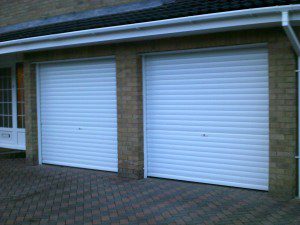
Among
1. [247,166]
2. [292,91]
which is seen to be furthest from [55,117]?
[292,91]

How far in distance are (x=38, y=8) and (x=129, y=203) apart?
6988 mm

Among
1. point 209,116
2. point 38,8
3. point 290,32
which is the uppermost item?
point 38,8

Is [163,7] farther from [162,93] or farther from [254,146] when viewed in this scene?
[254,146]

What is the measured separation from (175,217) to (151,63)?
3.39 metres

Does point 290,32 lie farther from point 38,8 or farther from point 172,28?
point 38,8

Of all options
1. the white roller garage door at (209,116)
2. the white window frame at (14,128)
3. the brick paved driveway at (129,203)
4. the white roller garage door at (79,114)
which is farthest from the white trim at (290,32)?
the white window frame at (14,128)

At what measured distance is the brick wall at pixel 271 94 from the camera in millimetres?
6316

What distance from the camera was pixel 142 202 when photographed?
6.43 metres

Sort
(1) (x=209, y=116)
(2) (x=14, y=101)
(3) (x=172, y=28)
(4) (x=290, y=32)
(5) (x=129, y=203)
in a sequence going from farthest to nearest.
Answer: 1. (2) (x=14, y=101)
2. (1) (x=209, y=116)
3. (3) (x=172, y=28)
4. (5) (x=129, y=203)
5. (4) (x=290, y=32)

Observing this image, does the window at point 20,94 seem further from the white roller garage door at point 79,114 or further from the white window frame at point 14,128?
Result: the white roller garage door at point 79,114

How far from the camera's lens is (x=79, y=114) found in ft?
30.0

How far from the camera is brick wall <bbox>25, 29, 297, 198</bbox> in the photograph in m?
6.32

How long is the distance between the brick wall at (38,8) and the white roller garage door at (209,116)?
8.72 feet

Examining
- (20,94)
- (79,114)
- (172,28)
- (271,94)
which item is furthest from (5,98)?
(271,94)
